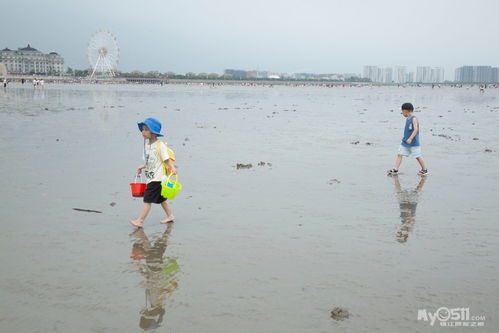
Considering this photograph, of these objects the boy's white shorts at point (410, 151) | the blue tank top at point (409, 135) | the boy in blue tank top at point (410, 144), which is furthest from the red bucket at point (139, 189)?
the blue tank top at point (409, 135)

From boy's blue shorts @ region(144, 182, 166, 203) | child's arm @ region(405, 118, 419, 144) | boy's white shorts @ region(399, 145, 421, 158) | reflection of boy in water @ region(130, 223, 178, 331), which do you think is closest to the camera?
reflection of boy in water @ region(130, 223, 178, 331)

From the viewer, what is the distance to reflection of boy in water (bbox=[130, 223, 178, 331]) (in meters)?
4.38

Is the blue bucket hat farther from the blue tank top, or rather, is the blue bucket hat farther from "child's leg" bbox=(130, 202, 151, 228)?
the blue tank top

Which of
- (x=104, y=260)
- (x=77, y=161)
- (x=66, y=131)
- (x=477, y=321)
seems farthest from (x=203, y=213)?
(x=66, y=131)

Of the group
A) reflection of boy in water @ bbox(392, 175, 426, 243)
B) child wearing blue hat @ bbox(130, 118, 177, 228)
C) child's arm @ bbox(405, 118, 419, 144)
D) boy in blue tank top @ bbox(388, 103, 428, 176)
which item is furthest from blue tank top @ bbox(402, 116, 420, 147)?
child wearing blue hat @ bbox(130, 118, 177, 228)

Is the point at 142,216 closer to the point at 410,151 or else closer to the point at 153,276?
the point at 153,276

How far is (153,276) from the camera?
5.27 meters

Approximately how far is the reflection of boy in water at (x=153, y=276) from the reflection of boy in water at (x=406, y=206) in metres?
3.05

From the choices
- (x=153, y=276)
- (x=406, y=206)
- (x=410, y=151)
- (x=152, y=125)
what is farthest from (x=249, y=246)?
(x=410, y=151)

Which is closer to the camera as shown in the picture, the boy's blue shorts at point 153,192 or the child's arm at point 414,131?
the boy's blue shorts at point 153,192

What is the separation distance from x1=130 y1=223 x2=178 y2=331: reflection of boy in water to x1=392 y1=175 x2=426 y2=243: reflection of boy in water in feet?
9.99

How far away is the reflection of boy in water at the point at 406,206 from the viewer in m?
→ 6.83

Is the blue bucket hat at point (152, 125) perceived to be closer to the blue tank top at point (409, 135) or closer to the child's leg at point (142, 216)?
the child's leg at point (142, 216)

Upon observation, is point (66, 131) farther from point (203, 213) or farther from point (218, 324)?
point (218, 324)
